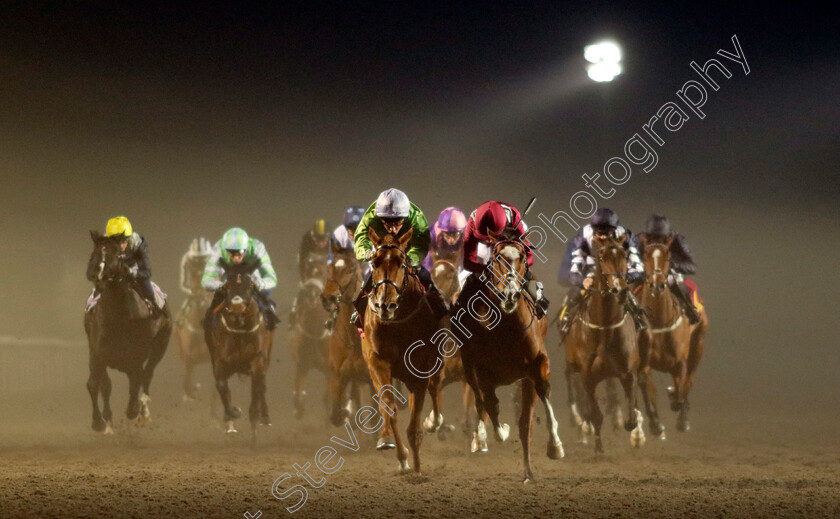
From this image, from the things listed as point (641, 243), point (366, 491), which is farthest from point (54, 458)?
point (641, 243)

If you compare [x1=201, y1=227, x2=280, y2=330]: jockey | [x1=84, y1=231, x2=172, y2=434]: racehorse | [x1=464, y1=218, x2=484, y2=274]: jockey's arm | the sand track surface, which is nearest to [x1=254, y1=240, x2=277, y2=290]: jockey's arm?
[x1=201, y1=227, x2=280, y2=330]: jockey

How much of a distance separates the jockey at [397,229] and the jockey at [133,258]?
3435 mm

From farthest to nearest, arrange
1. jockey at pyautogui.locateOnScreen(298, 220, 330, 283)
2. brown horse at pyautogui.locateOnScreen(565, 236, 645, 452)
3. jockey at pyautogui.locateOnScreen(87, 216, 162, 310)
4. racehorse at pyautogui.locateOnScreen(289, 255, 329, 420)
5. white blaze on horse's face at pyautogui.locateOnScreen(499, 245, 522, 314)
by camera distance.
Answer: jockey at pyautogui.locateOnScreen(298, 220, 330, 283) → racehorse at pyautogui.locateOnScreen(289, 255, 329, 420) → jockey at pyautogui.locateOnScreen(87, 216, 162, 310) → brown horse at pyautogui.locateOnScreen(565, 236, 645, 452) → white blaze on horse's face at pyautogui.locateOnScreen(499, 245, 522, 314)

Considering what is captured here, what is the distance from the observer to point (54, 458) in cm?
942

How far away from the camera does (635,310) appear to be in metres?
9.69

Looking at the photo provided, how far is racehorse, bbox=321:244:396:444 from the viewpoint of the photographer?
29.8 ft

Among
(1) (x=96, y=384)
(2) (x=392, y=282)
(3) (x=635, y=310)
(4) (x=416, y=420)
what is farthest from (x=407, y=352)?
(1) (x=96, y=384)

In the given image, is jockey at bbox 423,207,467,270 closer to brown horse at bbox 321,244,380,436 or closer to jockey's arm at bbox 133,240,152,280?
brown horse at bbox 321,244,380,436

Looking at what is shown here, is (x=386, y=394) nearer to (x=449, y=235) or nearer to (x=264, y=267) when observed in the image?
(x=449, y=235)

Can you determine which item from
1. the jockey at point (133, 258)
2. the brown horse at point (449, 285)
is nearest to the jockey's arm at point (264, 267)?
the jockey at point (133, 258)

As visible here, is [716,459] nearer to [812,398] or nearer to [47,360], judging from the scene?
[812,398]

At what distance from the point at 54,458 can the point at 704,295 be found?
1435cm

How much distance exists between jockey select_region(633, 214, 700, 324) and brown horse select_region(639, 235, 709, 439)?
0.10 m

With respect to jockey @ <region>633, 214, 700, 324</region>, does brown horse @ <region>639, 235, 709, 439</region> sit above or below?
below
